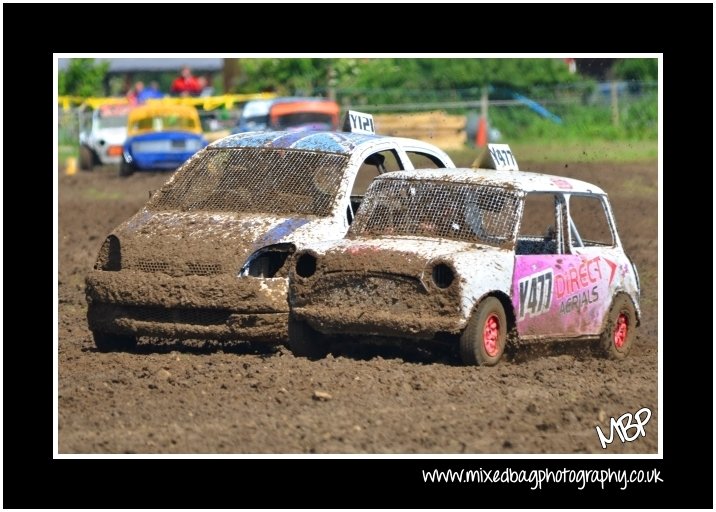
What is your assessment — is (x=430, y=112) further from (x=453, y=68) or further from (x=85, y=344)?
(x=85, y=344)

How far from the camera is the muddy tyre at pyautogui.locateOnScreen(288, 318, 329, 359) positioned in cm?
994

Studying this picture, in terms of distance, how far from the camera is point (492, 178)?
10.6m

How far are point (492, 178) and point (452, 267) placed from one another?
4.60 feet

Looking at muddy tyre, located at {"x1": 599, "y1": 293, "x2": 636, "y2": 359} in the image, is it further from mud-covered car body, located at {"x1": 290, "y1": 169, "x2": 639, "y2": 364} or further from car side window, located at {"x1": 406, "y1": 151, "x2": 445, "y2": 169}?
car side window, located at {"x1": 406, "y1": 151, "x2": 445, "y2": 169}

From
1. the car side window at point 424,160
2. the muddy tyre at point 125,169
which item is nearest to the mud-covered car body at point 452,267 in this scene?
the car side window at point 424,160

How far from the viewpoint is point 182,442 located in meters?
7.68

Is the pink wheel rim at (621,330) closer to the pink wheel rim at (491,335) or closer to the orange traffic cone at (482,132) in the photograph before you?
the pink wheel rim at (491,335)

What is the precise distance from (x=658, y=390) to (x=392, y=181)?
8.69 feet

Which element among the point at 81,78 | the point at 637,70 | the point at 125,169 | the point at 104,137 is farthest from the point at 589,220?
the point at 81,78

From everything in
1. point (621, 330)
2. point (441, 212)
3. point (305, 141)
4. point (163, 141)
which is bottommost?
point (621, 330)

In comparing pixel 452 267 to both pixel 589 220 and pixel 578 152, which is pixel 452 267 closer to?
pixel 589 220

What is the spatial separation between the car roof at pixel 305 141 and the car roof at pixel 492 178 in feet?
1.82

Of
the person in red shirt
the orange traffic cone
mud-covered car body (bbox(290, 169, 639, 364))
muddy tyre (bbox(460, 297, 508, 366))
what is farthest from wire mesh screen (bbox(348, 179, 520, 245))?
the person in red shirt

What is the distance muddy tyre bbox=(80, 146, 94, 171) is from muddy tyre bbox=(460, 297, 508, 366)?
25232 millimetres
